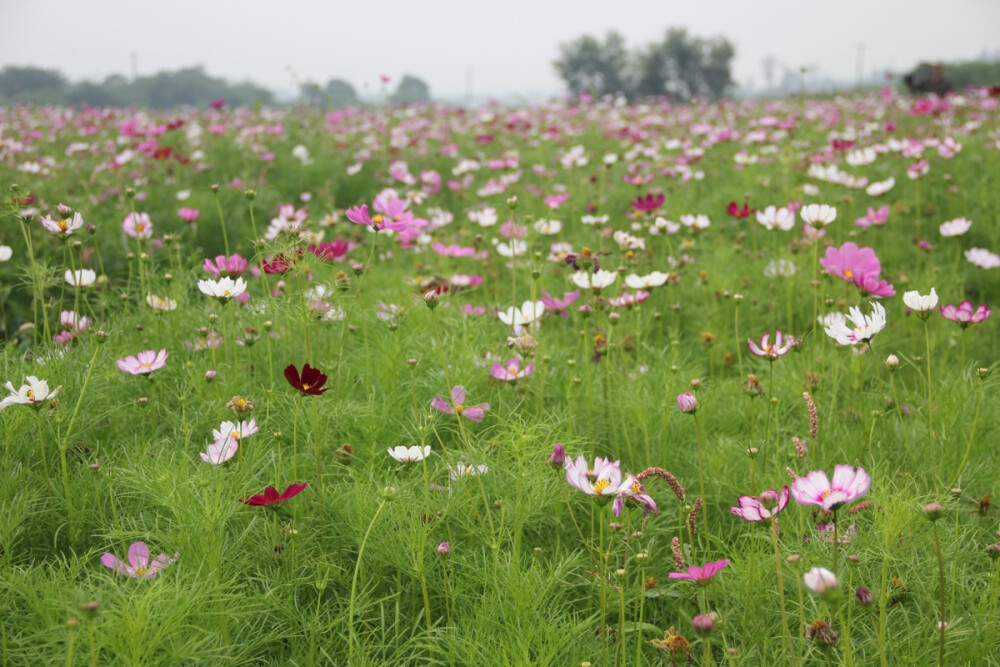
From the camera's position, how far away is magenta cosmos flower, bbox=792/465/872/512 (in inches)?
37.4

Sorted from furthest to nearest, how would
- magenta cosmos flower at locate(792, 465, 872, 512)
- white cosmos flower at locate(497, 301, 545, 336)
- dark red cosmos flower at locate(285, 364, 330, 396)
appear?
1. white cosmos flower at locate(497, 301, 545, 336)
2. dark red cosmos flower at locate(285, 364, 330, 396)
3. magenta cosmos flower at locate(792, 465, 872, 512)

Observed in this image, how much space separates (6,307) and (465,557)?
96.5 inches

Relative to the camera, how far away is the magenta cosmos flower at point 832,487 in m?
0.95

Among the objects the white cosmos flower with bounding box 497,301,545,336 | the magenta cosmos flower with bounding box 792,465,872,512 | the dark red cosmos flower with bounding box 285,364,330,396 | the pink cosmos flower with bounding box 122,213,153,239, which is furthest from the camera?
the pink cosmos flower with bounding box 122,213,153,239

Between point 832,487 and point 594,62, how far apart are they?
29885mm

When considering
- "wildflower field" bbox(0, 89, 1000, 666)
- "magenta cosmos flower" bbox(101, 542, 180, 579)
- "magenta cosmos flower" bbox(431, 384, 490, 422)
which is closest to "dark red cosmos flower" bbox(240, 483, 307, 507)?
"wildflower field" bbox(0, 89, 1000, 666)

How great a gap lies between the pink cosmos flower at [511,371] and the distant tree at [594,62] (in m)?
28.0

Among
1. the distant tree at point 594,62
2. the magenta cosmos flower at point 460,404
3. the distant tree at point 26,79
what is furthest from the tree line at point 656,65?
the magenta cosmos flower at point 460,404

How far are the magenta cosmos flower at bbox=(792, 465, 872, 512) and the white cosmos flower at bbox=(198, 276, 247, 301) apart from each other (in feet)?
3.59

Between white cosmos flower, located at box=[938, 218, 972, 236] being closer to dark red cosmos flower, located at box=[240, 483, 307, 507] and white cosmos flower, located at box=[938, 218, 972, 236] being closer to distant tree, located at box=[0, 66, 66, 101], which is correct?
dark red cosmos flower, located at box=[240, 483, 307, 507]

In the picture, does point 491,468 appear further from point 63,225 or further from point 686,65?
point 686,65

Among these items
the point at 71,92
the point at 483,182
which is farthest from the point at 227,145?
the point at 71,92

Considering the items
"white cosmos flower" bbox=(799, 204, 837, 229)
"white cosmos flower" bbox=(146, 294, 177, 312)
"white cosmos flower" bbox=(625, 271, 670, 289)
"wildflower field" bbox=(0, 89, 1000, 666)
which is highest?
"white cosmos flower" bbox=(799, 204, 837, 229)

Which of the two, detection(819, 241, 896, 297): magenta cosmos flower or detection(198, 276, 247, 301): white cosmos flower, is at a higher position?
detection(198, 276, 247, 301): white cosmos flower
